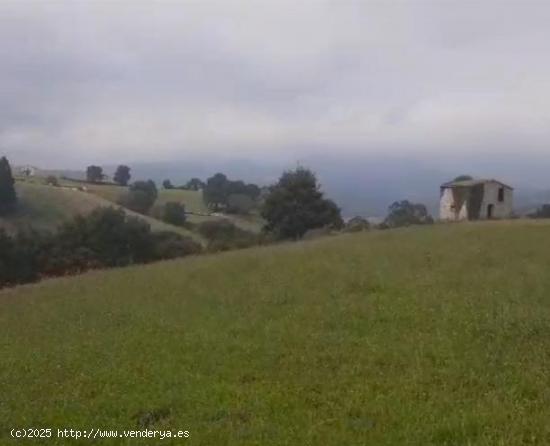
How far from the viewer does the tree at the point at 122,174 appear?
455 feet

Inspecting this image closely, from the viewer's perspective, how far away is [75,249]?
192 ft

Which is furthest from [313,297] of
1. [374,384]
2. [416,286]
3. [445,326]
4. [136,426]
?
[136,426]

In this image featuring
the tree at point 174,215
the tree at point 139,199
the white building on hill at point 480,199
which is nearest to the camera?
the white building on hill at point 480,199

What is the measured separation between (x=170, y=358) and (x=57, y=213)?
76773mm

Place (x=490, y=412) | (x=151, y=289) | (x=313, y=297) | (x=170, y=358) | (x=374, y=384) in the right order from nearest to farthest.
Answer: (x=490, y=412) < (x=374, y=384) < (x=170, y=358) < (x=313, y=297) < (x=151, y=289)

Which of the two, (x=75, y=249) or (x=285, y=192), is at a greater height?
(x=285, y=192)

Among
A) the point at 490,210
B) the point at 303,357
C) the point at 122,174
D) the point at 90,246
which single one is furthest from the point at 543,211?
the point at 122,174

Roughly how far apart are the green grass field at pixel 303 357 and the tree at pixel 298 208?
1462 inches

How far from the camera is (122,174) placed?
143 meters

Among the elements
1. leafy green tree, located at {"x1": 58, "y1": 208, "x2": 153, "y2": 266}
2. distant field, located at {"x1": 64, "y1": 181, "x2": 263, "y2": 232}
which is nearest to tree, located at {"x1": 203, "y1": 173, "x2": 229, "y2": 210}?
distant field, located at {"x1": 64, "y1": 181, "x2": 263, "y2": 232}

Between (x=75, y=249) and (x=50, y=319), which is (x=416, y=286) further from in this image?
(x=75, y=249)

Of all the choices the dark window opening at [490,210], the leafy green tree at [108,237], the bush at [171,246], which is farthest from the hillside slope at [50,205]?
the dark window opening at [490,210]

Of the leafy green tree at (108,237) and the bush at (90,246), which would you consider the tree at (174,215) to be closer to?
the bush at (90,246)

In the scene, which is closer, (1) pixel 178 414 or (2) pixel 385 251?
(1) pixel 178 414
